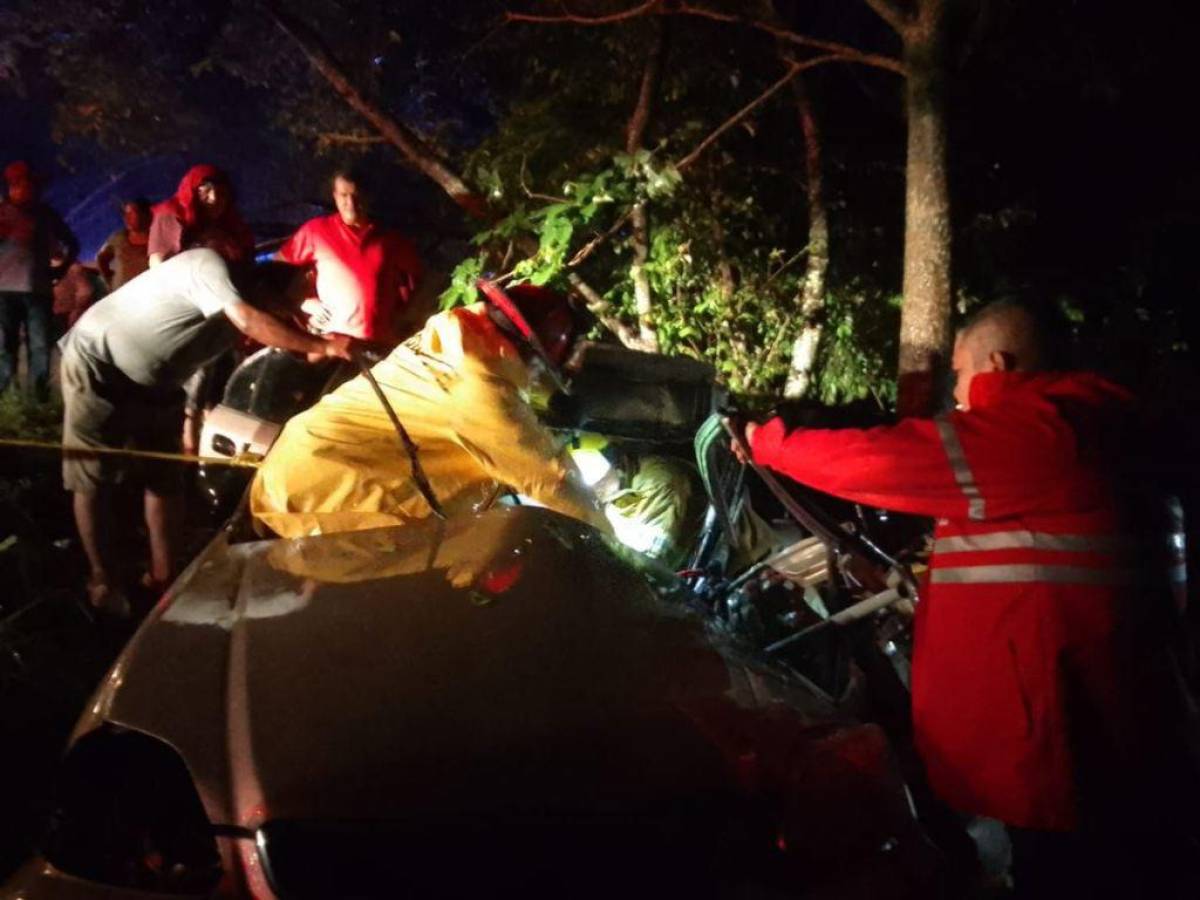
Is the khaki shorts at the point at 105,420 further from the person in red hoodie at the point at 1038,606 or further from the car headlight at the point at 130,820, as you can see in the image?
the person in red hoodie at the point at 1038,606

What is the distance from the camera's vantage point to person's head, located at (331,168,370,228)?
5672mm

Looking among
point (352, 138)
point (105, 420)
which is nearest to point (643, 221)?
point (352, 138)

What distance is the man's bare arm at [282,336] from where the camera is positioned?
13.0 feet

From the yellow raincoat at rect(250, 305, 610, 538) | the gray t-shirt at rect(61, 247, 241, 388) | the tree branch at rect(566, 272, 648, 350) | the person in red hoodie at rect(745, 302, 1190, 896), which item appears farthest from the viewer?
the tree branch at rect(566, 272, 648, 350)

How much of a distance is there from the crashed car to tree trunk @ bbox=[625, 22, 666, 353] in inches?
160

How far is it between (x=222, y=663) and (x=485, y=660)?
525 millimetres

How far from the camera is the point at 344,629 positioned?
224 centimetres

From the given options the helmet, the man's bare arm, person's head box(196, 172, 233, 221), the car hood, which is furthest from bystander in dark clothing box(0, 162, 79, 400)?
the car hood

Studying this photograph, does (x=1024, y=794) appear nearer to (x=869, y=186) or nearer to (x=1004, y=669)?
(x=1004, y=669)

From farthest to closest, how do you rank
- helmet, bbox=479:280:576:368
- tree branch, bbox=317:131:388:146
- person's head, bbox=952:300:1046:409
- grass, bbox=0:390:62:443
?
tree branch, bbox=317:131:388:146 < grass, bbox=0:390:62:443 < helmet, bbox=479:280:576:368 < person's head, bbox=952:300:1046:409

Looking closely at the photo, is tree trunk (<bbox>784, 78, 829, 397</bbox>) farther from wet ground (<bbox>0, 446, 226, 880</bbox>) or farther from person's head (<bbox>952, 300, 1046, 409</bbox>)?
person's head (<bbox>952, 300, 1046, 409</bbox>)

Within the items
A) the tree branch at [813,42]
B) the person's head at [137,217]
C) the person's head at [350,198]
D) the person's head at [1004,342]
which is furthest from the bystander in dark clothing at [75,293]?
the person's head at [1004,342]

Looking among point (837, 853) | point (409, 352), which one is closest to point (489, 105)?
point (409, 352)

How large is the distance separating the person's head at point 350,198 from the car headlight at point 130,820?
407 centimetres
